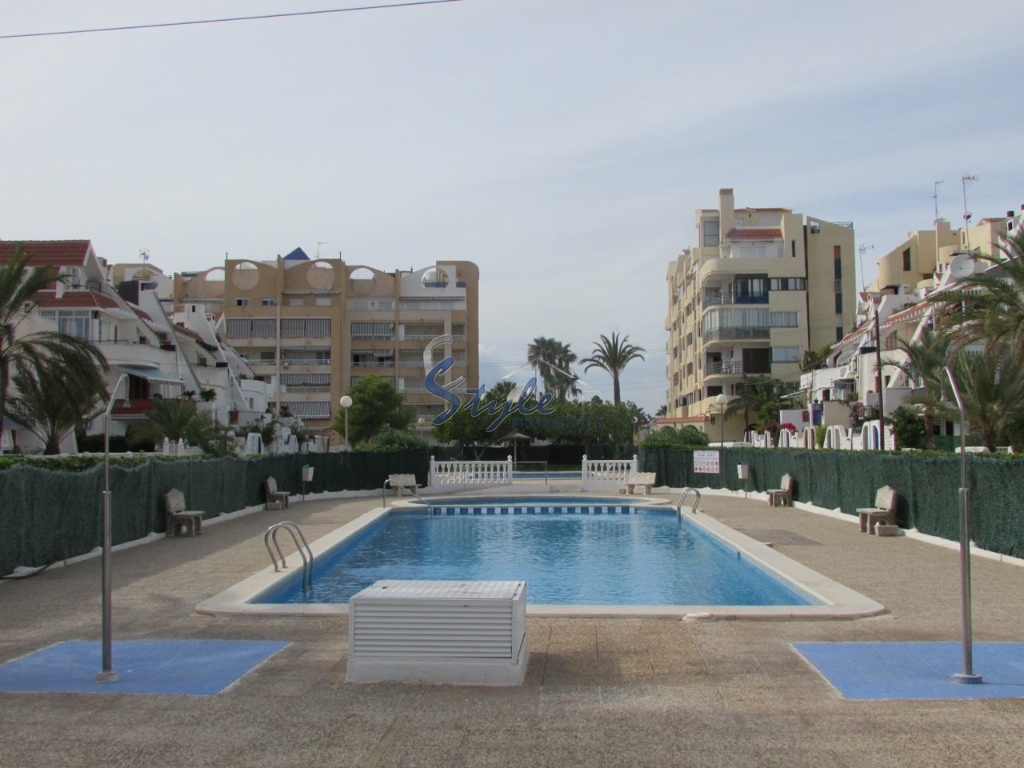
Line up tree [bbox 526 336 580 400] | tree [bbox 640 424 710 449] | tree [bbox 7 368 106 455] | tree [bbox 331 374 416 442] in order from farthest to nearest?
tree [bbox 526 336 580 400], tree [bbox 331 374 416 442], tree [bbox 640 424 710 449], tree [bbox 7 368 106 455]

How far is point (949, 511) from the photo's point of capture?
16.2m

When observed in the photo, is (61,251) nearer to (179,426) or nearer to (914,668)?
(179,426)

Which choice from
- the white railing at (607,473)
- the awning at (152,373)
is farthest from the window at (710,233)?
the awning at (152,373)

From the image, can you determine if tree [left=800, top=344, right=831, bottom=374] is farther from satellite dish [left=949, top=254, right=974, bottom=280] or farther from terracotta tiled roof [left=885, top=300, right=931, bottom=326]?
satellite dish [left=949, top=254, right=974, bottom=280]

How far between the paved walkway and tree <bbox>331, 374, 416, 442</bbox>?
54.2 meters

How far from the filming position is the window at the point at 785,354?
212ft

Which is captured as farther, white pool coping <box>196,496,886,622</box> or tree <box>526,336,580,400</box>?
A: tree <box>526,336,580,400</box>

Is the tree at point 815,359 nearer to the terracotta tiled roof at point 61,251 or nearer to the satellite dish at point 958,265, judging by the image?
the satellite dish at point 958,265

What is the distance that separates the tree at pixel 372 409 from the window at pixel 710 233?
26165 millimetres

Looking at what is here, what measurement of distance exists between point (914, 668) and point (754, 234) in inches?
2438

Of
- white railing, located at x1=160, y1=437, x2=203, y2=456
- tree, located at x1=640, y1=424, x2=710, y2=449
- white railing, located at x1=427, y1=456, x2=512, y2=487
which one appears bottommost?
white railing, located at x1=427, y1=456, x2=512, y2=487

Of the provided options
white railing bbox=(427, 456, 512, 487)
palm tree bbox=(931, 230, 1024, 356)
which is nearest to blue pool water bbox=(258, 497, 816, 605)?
white railing bbox=(427, 456, 512, 487)

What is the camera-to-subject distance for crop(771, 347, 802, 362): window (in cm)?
6475

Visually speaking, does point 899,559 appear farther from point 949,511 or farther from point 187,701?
point 187,701
